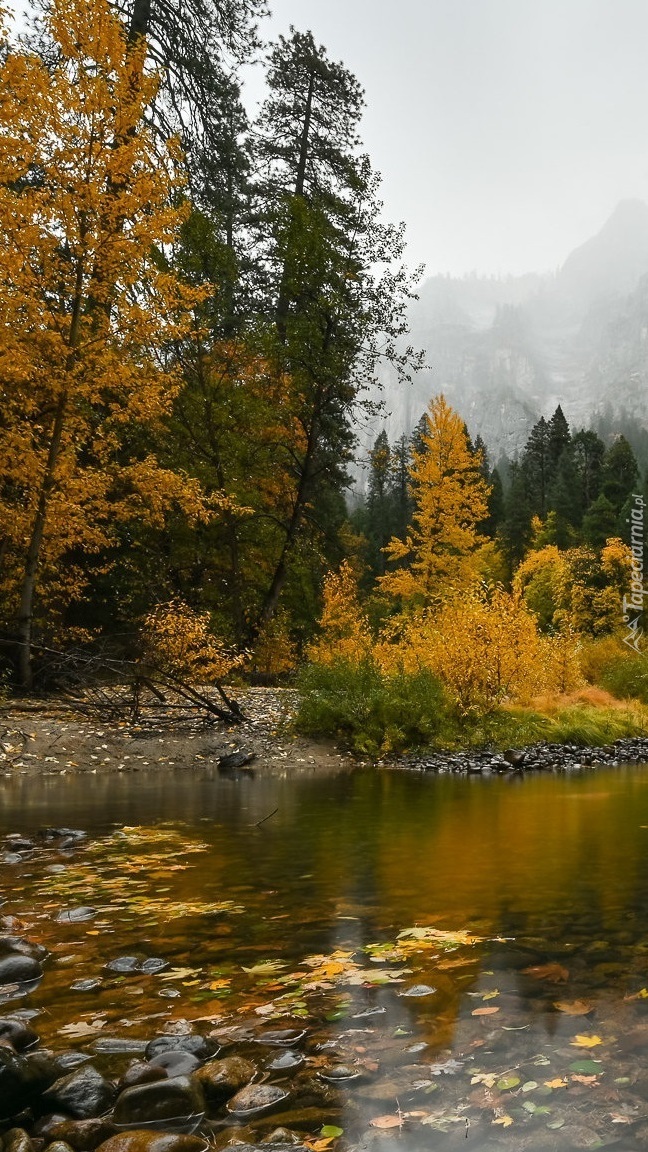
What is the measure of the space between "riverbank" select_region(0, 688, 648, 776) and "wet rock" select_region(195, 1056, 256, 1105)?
7.49 meters

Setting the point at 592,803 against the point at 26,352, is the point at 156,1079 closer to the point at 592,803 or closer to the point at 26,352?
the point at 592,803

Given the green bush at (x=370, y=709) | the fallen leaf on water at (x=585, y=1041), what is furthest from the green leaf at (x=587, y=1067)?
the green bush at (x=370, y=709)

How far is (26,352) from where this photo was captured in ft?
34.5

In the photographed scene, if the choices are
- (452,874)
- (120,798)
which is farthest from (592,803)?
(120,798)

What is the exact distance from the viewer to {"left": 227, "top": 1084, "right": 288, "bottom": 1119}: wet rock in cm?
212

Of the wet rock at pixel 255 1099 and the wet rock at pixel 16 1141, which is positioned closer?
the wet rock at pixel 16 1141

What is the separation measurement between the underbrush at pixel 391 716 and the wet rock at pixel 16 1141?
983 centimetres

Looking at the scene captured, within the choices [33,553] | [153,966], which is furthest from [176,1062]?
[33,553]

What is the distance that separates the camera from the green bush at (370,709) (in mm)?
11797

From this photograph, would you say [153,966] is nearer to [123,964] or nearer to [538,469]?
[123,964]

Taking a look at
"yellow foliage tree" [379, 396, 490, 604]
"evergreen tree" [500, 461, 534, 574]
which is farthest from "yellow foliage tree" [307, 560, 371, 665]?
"evergreen tree" [500, 461, 534, 574]

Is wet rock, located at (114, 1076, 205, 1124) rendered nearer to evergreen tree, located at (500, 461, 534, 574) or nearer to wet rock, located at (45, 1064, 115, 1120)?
wet rock, located at (45, 1064, 115, 1120)

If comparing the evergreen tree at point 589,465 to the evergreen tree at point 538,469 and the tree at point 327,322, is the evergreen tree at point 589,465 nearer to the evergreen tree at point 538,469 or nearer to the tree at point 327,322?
the evergreen tree at point 538,469

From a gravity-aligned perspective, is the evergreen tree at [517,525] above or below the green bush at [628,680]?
above
